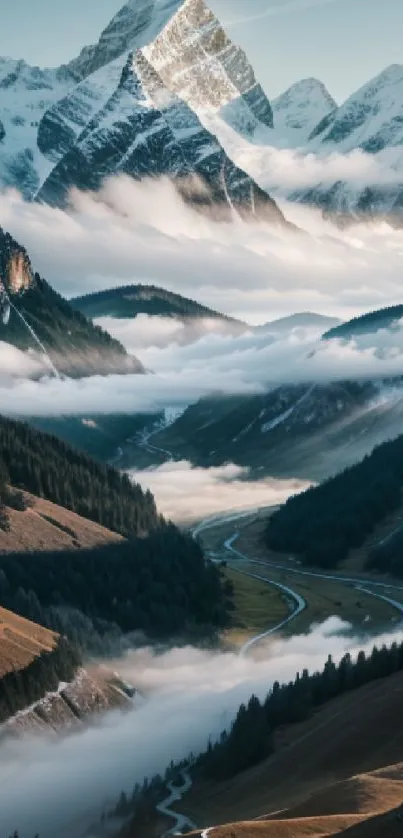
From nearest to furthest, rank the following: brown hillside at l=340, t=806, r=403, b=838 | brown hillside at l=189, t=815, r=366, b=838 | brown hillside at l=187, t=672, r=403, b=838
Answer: brown hillside at l=340, t=806, r=403, b=838 → brown hillside at l=189, t=815, r=366, b=838 → brown hillside at l=187, t=672, r=403, b=838

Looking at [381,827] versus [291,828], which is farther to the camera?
[291,828]

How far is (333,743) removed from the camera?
186 m

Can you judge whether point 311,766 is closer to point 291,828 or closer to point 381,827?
point 291,828

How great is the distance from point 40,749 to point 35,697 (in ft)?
30.4

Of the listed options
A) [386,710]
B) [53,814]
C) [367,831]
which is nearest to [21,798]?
[53,814]

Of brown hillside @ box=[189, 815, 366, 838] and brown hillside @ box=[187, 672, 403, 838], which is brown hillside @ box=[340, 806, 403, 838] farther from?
brown hillside @ box=[187, 672, 403, 838]

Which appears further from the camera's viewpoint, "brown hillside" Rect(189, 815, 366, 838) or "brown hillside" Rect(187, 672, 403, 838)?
"brown hillside" Rect(187, 672, 403, 838)

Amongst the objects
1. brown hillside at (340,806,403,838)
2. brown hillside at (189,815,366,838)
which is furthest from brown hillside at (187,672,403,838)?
brown hillside at (340,806,403,838)

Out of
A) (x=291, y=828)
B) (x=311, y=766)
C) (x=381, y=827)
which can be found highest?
(x=381, y=827)

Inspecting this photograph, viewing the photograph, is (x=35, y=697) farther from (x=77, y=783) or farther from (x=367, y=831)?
(x=367, y=831)

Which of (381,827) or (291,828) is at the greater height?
(381,827)

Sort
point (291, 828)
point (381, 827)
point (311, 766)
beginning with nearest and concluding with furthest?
1. point (381, 827)
2. point (291, 828)
3. point (311, 766)

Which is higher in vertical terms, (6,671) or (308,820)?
(6,671)

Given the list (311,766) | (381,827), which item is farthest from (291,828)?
(311,766)
